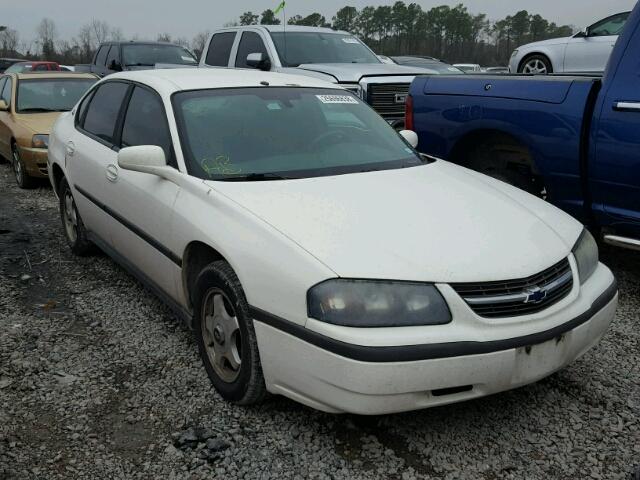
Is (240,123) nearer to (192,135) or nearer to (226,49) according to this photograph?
(192,135)

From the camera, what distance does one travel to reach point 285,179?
3338mm

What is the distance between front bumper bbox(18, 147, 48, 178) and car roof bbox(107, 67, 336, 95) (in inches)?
152

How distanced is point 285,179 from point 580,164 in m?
2.23

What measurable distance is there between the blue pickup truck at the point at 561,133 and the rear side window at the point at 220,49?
206 inches

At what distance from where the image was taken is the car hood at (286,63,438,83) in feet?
26.3

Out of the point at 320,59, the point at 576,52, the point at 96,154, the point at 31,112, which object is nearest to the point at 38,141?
the point at 31,112

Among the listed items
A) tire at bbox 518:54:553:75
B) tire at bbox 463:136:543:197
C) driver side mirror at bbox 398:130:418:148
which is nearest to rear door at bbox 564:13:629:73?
tire at bbox 518:54:553:75

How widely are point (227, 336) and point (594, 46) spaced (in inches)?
416

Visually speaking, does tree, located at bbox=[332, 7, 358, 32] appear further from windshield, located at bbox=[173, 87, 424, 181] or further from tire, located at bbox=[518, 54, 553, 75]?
windshield, located at bbox=[173, 87, 424, 181]

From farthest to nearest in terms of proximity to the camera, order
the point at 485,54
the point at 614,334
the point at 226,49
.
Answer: the point at 485,54 < the point at 226,49 < the point at 614,334

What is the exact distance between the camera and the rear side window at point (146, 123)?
3.68m

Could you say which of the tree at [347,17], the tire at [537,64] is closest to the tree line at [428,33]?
the tree at [347,17]

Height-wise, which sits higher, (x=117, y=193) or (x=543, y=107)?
(x=543, y=107)

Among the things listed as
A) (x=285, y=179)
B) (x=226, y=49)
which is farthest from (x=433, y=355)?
(x=226, y=49)
